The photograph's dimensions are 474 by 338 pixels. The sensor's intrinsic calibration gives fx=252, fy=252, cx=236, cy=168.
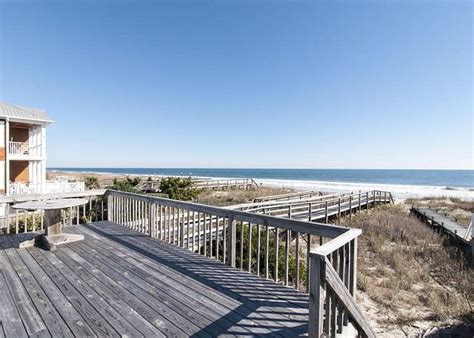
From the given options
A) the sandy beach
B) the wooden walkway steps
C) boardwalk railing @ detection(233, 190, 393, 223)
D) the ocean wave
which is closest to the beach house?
the sandy beach

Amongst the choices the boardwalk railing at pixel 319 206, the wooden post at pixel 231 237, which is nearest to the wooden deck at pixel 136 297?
the wooden post at pixel 231 237

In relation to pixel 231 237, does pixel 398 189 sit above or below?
below

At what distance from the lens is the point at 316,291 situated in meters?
1.80

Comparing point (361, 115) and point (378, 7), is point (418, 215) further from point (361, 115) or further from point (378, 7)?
point (361, 115)

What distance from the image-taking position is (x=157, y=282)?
323cm

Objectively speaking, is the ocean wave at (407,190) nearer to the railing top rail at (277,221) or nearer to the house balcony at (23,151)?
the house balcony at (23,151)

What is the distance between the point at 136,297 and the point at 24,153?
17.8 m

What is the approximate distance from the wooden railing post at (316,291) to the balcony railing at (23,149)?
18585 mm

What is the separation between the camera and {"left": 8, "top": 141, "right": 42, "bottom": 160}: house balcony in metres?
14.7

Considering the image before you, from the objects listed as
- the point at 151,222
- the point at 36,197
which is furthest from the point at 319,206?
the point at 36,197

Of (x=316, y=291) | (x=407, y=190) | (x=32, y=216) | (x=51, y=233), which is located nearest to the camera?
(x=316, y=291)

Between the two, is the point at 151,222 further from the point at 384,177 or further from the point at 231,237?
the point at 384,177

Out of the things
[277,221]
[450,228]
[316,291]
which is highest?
[277,221]

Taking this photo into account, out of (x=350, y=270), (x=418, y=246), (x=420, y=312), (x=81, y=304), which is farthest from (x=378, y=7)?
(x=81, y=304)
